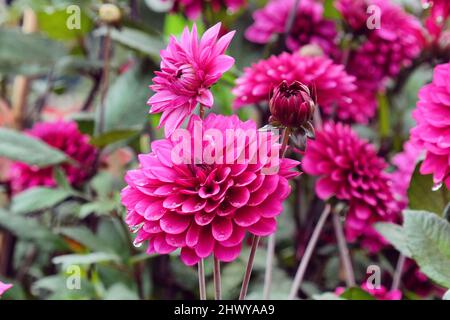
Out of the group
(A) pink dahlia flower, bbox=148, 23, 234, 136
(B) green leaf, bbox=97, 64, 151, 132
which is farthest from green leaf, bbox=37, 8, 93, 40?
(A) pink dahlia flower, bbox=148, 23, 234, 136

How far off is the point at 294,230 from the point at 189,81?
37cm

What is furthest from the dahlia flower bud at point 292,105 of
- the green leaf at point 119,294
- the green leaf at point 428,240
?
the green leaf at point 119,294

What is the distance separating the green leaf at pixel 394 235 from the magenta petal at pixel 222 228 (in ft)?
0.63

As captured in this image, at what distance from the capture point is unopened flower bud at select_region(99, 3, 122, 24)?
1.77 feet

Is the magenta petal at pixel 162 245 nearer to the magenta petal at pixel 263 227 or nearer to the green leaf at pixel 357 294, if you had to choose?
the magenta petal at pixel 263 227

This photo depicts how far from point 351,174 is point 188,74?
20 cm

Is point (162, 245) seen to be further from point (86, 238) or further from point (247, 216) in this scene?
point (86, 238)

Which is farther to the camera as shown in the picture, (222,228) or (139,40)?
(139,40)

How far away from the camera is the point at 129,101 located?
64cm

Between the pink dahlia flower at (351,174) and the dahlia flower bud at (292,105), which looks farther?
the pink dahlia flower at (351,174)

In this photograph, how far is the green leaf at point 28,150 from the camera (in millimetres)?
569

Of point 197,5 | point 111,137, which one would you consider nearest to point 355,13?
point 197,5

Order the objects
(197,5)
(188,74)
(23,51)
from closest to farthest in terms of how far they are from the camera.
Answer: (188,74) < (197,5) < (23,51)

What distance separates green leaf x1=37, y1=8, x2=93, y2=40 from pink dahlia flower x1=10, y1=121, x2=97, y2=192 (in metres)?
0.14
